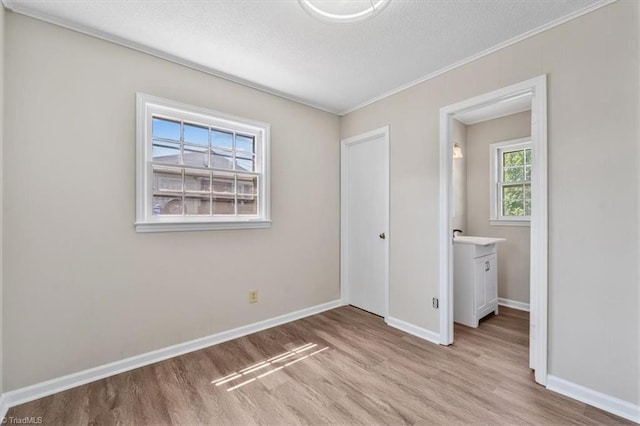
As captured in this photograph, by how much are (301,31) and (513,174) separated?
11.0 feet

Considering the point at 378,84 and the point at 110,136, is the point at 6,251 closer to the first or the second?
the point at 110,136

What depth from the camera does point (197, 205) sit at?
2607 millimetres

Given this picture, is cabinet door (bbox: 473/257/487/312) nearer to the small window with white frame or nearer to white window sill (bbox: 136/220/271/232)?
the small window with white frame

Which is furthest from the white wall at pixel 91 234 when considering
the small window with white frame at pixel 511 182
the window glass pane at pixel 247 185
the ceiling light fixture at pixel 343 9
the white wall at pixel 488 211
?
the small window with white frame at pixel 511 182

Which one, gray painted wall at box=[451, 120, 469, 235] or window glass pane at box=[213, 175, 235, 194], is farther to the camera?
gray painted wall at box=[451, 120, 469, 235]

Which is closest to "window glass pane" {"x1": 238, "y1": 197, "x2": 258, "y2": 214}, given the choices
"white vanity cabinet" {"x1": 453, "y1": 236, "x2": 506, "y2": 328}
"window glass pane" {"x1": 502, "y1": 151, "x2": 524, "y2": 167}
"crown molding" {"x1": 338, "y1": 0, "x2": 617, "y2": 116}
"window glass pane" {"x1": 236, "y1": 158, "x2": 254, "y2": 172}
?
"window glass pane" {"x1": 236, "y1": 158, "x2": 254, "y2": 172}

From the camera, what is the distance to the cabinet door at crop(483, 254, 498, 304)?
319 centimetres

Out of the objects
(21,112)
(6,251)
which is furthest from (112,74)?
(6,251)

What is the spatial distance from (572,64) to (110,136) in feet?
10.8

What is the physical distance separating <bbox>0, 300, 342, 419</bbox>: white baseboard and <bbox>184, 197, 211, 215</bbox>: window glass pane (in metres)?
1.14

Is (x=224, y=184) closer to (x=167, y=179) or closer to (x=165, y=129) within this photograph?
(x=167, y=179)

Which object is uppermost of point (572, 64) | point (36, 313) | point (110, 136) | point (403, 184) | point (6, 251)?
point (572, 64)

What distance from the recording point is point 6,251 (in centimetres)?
177

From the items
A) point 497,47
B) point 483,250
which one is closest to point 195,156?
point 497,47
